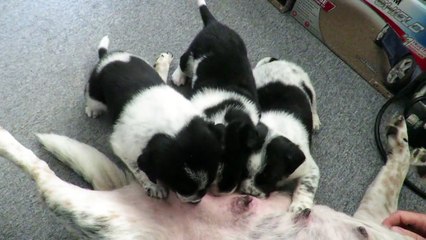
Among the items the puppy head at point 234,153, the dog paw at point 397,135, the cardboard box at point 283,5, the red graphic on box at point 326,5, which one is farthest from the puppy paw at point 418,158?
the cardboard box at point 283,5

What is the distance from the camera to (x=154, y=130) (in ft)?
5.79

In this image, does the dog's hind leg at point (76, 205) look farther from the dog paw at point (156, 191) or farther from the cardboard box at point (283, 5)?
the cardboard box at point (283, 5)

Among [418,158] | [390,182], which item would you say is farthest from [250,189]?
[418,158]

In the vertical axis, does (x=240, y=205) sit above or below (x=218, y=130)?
below

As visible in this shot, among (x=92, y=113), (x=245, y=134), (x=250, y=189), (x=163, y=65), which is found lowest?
(x=92, y=113)

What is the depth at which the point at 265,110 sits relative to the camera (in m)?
2.27

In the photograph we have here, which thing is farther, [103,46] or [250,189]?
[103,46]

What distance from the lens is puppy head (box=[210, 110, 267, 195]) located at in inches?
70.0

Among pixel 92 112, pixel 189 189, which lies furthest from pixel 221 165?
pixel 92 112

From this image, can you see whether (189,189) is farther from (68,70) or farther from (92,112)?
(68,70)

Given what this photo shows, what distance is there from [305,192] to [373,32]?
4.38 feet

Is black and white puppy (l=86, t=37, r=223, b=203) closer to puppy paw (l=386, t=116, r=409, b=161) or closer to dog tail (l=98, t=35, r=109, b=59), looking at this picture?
dog tail (l=98, t=35, r=109, b=59)

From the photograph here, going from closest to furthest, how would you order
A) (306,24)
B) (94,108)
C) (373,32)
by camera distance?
(94,108), (373,32), (306,24)

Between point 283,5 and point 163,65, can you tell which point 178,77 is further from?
point 283,5
